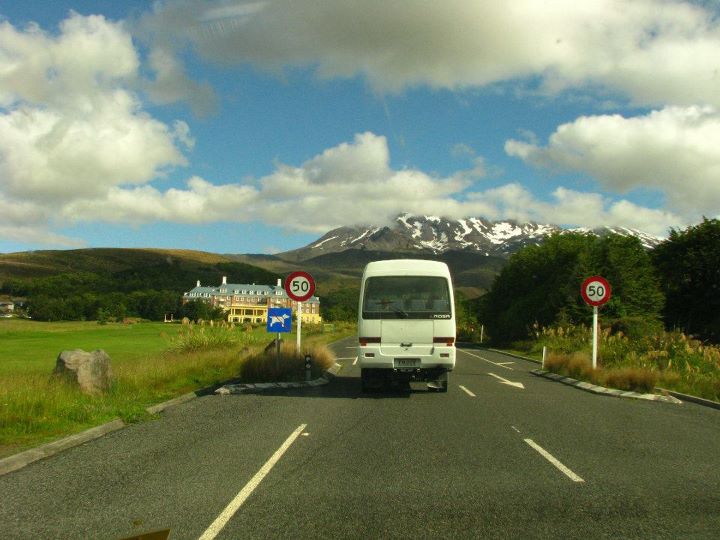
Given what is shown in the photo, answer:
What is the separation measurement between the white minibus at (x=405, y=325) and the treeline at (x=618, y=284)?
26339 millimetres

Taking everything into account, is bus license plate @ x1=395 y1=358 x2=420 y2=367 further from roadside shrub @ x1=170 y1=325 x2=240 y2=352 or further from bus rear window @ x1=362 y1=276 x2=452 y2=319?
roadside shrub @ x1=170 y1=325 x2=240 y2=352

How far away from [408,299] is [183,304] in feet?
324

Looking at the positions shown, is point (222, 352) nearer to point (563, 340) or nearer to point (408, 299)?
point (408, 299)

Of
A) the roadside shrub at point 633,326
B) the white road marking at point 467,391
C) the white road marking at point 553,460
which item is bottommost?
the white road marking at point 467,391

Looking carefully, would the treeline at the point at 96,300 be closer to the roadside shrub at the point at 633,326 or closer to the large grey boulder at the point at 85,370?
the roadside shrub at the point at 633,326

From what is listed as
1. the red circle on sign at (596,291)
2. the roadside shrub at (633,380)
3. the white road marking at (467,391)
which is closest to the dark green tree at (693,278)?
the red circle on sign at (596,291)

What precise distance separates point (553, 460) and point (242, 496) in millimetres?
3849

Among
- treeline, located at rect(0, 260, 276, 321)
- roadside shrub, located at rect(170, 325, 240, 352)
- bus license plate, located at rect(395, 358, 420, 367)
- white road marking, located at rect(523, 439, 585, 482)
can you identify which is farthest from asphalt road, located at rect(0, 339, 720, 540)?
treeline, located at rect(0, 260, 276, 321)

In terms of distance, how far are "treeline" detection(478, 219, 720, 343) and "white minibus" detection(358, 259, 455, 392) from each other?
86.4 feet

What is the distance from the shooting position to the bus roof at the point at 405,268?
48.0 feet

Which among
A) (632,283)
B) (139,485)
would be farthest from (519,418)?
(632,283)

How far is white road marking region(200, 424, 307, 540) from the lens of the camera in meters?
5.12

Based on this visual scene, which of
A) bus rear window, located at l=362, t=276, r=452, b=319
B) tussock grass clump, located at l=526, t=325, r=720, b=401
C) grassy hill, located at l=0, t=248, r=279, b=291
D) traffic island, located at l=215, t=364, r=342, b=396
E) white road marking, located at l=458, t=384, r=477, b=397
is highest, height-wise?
grassy hill, located at l=0, t=248, r=279, b=291

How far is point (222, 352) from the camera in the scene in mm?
20844
